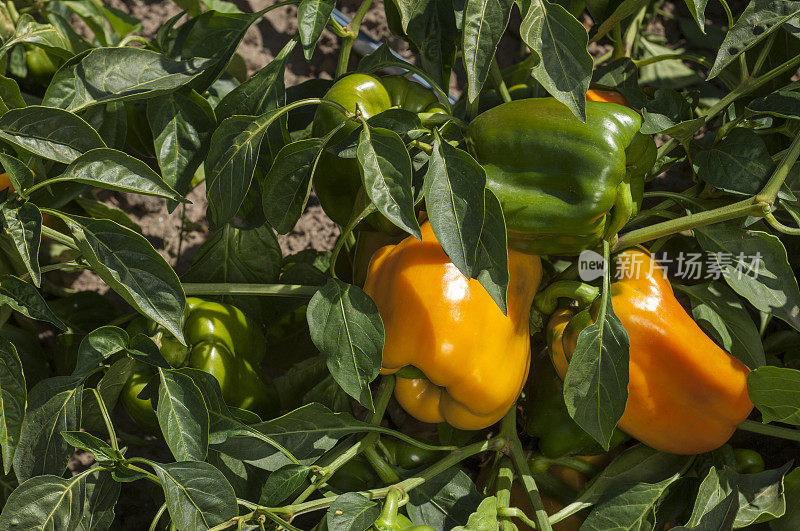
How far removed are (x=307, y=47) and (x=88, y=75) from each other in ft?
0.97

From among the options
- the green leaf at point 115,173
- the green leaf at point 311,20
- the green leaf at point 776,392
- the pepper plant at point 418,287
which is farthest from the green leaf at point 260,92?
the green leaf at point 776,392

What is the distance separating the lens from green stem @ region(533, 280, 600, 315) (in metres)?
1.10

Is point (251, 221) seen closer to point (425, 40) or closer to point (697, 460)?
point (425, 40)

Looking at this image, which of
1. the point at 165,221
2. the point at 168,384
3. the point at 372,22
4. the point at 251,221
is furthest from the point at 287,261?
the point at 372,22

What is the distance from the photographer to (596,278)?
1179 millimetres

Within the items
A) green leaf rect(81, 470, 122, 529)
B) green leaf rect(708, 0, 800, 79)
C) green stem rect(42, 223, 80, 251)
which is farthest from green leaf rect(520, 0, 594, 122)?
green leaf rect(81, 470, 122, 529)

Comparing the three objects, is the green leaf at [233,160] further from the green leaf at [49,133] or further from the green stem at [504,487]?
the green stem at [504,487]

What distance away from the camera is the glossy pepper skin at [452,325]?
1071 mm

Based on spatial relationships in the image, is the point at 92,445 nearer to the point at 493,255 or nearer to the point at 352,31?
the point at 493,255

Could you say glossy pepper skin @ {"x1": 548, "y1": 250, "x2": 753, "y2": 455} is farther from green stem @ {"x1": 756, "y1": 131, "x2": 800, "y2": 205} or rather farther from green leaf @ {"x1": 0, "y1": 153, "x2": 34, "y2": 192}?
Answer: green leaf @ {"x1": 0, "y1": 153, "x2": 34, "y2": 192}

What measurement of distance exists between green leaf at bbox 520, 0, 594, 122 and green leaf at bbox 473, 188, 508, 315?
0.15 meters

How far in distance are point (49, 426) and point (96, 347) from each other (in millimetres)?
117

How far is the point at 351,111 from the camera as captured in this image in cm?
109

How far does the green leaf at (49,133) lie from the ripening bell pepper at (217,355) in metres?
0.33
